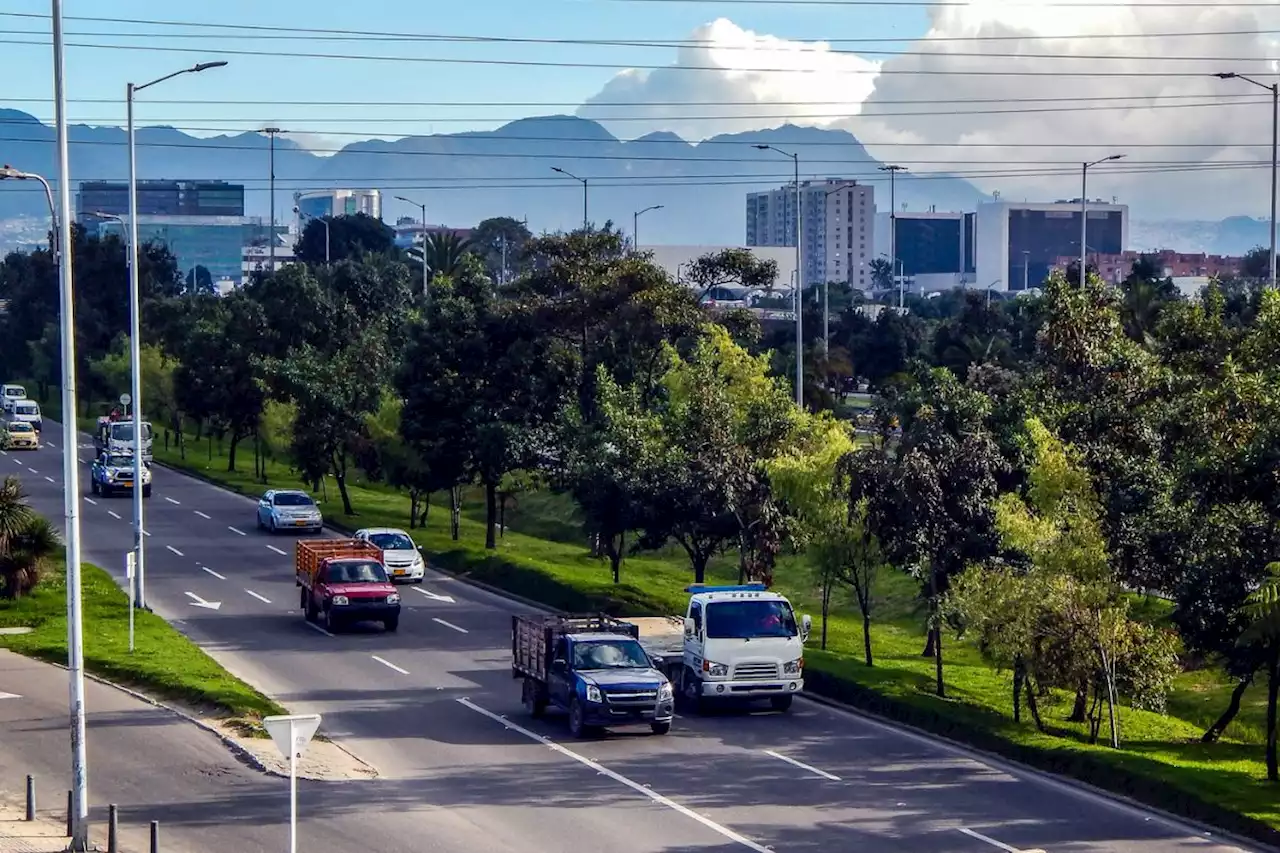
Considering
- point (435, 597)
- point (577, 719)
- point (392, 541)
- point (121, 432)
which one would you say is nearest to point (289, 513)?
point (392, 541)

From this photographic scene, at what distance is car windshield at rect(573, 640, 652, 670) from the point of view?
29344mm

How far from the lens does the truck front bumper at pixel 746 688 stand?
31.0 meters

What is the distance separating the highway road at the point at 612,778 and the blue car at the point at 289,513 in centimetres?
1840

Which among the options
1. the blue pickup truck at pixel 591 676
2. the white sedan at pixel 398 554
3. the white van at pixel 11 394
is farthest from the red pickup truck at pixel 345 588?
the white van at pixel 11 394

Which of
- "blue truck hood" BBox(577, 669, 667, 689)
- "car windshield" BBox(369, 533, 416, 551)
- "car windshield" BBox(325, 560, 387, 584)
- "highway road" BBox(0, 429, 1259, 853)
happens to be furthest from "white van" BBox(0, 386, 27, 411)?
"blue truck hood" BBox(577, 669, 667, 689)

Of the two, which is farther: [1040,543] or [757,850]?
[1040,543]

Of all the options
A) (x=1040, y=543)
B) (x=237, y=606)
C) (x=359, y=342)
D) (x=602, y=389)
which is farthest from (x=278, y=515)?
(x=1040, y=543)

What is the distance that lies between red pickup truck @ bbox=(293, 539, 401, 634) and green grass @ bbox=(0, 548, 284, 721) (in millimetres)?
3490

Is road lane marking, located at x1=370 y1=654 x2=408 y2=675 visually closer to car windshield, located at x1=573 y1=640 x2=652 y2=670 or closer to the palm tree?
car windshield, located at x1=573 y1=640 x2=652 y2=670

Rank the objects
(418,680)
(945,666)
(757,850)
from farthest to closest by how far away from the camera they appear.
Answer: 1. (945,666)
2. (418,680)
3. (757,850)

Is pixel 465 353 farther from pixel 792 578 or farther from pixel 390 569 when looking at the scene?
pixel 792 578

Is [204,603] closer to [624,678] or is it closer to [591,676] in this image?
[591,676]

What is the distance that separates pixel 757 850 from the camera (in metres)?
21.6

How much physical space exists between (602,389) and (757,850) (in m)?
25.1
